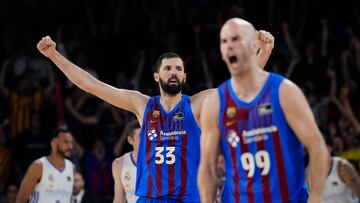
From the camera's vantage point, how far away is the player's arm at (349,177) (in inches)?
410

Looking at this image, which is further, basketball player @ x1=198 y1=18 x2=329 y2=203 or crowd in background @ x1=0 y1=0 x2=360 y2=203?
crowd in background @ x1=0 y1=0 x2=360 y2=203

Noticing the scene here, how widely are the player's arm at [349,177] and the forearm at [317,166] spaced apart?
Answer: 4.34 meters

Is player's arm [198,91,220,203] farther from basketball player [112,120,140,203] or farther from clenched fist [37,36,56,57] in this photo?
basketball player [112,120,140,203]

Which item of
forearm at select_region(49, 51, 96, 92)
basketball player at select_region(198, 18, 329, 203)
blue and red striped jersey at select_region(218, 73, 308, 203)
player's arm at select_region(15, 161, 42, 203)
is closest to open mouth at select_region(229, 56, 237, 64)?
basketball player at select_region(198, 18, 329, 203)

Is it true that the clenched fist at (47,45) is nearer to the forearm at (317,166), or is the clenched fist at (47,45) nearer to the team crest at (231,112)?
the team crest at (231,112)

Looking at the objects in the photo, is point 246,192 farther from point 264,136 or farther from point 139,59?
point 139,59

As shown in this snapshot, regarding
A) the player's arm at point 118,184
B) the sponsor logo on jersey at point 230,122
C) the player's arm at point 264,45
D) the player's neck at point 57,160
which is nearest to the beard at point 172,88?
the player's arm at point 264,45

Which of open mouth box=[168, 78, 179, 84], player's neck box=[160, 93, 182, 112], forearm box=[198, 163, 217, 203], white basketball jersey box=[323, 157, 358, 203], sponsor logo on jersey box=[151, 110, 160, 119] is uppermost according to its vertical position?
open mouth box=[168, 78, 179, 84]

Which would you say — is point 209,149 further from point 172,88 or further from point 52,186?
point 52,186

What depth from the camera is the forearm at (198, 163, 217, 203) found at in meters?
6.48

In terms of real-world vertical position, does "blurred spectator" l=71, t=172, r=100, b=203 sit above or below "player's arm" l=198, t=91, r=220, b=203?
above

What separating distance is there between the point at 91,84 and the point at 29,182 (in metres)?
3.07

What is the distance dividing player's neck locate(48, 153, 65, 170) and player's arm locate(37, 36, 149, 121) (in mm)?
3100

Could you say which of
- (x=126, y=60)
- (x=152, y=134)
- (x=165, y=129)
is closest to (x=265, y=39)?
(x=165, y=129)
